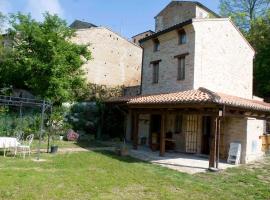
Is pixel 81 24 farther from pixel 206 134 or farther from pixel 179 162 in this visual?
pixel 179 162

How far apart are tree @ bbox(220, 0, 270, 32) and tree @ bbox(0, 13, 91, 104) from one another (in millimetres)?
18391

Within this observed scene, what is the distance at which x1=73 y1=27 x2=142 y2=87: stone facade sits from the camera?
29719 mm

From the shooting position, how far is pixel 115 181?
951cm

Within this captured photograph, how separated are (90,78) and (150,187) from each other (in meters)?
21.3

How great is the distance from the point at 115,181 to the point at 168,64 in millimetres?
10945

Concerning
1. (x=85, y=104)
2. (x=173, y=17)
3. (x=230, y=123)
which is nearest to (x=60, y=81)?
(x=85, y=104)

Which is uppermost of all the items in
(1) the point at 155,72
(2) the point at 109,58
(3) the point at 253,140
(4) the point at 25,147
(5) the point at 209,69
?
(2) the point at 109,58

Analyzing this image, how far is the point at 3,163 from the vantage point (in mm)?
11102

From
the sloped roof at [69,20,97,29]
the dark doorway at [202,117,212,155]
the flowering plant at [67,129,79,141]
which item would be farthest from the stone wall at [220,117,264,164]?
the sloped roof at [69,20,97,29]

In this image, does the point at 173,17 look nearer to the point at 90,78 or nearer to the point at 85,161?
the point at 90,78

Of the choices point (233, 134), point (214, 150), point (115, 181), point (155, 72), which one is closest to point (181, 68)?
point (155, 72)

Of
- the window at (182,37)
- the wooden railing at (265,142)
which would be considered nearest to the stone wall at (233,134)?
the wooden railing at (265,142)

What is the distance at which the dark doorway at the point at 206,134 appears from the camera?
1705 cm

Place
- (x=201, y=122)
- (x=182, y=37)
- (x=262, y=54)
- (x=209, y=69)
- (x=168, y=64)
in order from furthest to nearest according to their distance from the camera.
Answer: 1. (x=262, y=54)
2. (x=168, y=64)
3. (x=182, y=37)
4. (x=209, y=69)
5. (x=201, y=122)
